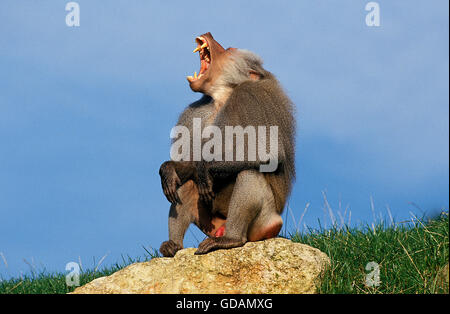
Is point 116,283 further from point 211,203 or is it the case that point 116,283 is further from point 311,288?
point 311,288

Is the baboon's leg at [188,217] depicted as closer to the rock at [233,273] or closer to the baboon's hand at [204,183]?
the baboon's hand at [204,183]

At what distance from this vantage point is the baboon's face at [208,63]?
627 centimetres

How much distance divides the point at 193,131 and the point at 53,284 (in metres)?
2.80

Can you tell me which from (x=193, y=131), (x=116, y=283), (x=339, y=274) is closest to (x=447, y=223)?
(x=339, y=274)

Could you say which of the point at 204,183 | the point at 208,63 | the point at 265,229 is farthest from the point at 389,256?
the point at 208,63

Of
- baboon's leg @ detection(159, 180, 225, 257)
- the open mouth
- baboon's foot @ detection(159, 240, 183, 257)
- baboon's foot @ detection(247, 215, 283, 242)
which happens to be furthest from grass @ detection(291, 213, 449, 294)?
the open mouth

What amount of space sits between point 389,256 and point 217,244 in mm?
1857

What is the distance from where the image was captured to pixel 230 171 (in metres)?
5.80

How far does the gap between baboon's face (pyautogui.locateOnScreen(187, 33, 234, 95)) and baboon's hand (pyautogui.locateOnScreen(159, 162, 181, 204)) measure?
97 centimetres

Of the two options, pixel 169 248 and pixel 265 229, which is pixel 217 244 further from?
pixel 169 248

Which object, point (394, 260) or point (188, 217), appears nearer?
point (394, 260)

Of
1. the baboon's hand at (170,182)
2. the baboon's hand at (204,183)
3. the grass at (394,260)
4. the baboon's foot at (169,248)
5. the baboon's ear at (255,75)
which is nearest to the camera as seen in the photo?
the grass at (394,260)

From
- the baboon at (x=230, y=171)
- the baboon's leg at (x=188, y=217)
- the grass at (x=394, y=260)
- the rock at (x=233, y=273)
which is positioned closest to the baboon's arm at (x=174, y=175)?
the baboon at (x=230, y=171)

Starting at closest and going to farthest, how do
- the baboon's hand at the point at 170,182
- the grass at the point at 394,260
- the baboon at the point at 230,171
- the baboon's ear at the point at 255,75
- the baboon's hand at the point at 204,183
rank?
the grass at the point at 394,260 → the baboon at the point at 230,171 → the baboon's hand at the point at 204,183 → the baboon's hand at the point at 170,182 → the baboon's ear at the point at 255,75
